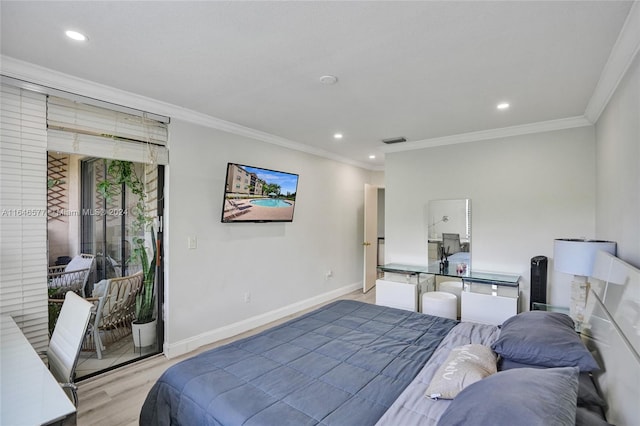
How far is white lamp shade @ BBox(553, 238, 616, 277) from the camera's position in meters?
2.38

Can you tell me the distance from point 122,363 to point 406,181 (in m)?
4.03

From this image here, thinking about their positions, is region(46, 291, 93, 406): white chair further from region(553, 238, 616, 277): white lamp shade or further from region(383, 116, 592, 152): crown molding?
region(383, 116, 592, 152): crown molding

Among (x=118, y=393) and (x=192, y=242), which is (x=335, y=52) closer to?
(x=192, y=242)

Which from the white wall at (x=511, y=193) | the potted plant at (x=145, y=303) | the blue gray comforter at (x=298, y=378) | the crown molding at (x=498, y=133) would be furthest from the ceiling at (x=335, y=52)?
the blue gray comforter at (x=298, y=378)

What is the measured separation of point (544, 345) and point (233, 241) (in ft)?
10.1

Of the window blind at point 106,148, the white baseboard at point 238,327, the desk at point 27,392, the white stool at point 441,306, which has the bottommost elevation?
the white baseboard at point 238,327

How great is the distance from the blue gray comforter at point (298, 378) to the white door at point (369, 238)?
339cm

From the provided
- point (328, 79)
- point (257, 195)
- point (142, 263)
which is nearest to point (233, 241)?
point (257, 195)

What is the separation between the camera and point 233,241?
369 cm

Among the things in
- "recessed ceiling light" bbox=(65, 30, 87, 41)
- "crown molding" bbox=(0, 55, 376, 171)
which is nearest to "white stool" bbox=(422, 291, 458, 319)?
"crown molding" bbox=(0, 55, 376, 171)

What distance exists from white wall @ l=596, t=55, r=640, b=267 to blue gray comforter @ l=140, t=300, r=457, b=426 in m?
1.39

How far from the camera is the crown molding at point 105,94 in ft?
7.15

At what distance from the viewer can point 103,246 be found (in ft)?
9.39

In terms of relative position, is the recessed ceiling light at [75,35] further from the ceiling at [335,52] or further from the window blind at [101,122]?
the window blind at [101,122]
